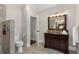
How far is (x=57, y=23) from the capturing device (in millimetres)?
2072

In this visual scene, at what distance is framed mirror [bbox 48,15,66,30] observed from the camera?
6.57 feet

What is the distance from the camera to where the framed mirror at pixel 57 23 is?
2004 mm

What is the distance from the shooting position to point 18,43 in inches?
77.4

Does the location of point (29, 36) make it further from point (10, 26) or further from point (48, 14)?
point (48, 14)

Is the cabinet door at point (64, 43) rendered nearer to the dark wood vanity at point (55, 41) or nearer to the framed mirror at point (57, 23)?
the dark wood vanity at point (55, 41)

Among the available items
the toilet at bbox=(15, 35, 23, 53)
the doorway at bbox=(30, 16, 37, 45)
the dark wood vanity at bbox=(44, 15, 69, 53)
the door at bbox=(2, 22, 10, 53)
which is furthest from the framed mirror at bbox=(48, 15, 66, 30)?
the door at bbox=(2, 22, 10, 53)

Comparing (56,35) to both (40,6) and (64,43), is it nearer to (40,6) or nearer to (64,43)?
(64,43)

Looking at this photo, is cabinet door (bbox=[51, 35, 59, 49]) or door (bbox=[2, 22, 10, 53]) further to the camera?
cabinet door (bbox=[51, 35, 59, 49])

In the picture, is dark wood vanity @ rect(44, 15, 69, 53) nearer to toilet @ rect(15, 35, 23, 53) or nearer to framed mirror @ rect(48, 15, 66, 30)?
framed mirror @ rect(48, 15, 66, 30)

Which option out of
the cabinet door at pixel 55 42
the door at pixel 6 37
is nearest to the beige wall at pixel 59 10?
the cabinet door at pixel 55 42

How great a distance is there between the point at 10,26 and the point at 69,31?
117 cm

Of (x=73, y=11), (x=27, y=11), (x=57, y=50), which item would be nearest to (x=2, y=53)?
(x=27, y=11)

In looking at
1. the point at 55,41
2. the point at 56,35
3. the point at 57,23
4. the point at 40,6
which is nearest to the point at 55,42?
the point at 55,41

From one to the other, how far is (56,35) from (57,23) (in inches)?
9.9
